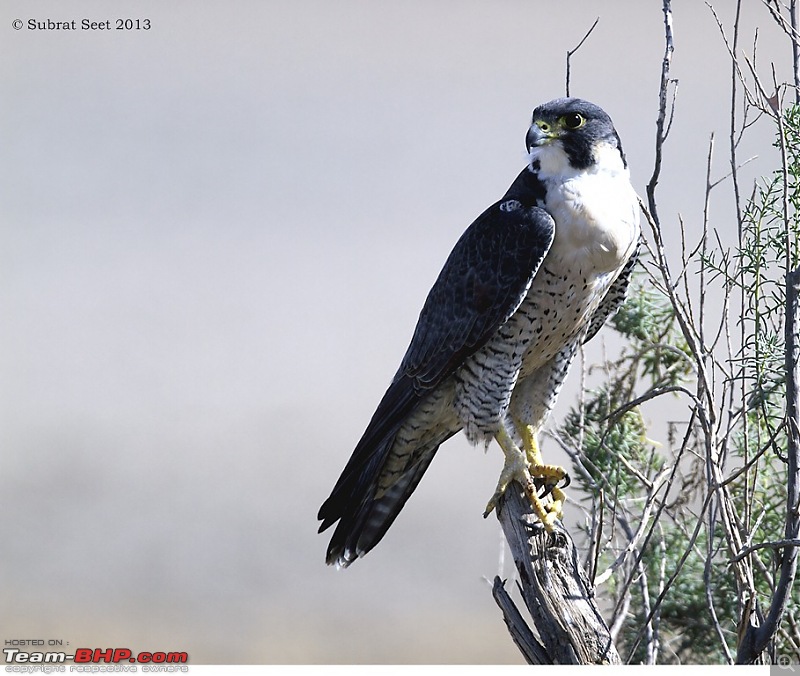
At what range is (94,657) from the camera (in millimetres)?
2387

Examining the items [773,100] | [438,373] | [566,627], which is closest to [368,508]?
[438,373]

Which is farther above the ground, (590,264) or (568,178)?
(568,178)

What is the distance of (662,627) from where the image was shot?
10.5ft

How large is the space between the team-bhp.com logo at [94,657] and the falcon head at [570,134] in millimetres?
1683

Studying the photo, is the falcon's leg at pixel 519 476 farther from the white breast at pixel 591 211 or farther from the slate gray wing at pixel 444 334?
the white breast at pixel 591 211

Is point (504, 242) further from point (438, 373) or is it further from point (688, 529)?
point (688, 529)

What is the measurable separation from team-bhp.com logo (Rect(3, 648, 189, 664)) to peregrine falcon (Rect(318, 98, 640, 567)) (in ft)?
2.25

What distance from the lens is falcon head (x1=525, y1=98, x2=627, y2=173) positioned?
8.55ft

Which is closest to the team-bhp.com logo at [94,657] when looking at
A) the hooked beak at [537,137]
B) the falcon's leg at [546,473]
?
the falcon's leg at [546,473]

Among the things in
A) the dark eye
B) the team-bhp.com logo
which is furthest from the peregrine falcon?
the team-bhp.com logo

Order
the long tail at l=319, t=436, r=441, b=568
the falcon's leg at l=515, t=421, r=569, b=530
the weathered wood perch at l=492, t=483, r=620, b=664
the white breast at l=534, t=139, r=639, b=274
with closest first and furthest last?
the weathered wood perch at l=492, t=483, r=620, b=664, the white breast at l=534, t=139, r=639, b=274, the falcon's leg at l=515, t=421, r=569, b=530, the long tail at l=319, t=436, r=441, b=568

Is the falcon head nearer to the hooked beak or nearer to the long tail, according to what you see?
the hooked beak

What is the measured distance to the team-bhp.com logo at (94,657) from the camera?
7.76 ft

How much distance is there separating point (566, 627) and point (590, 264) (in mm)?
979
